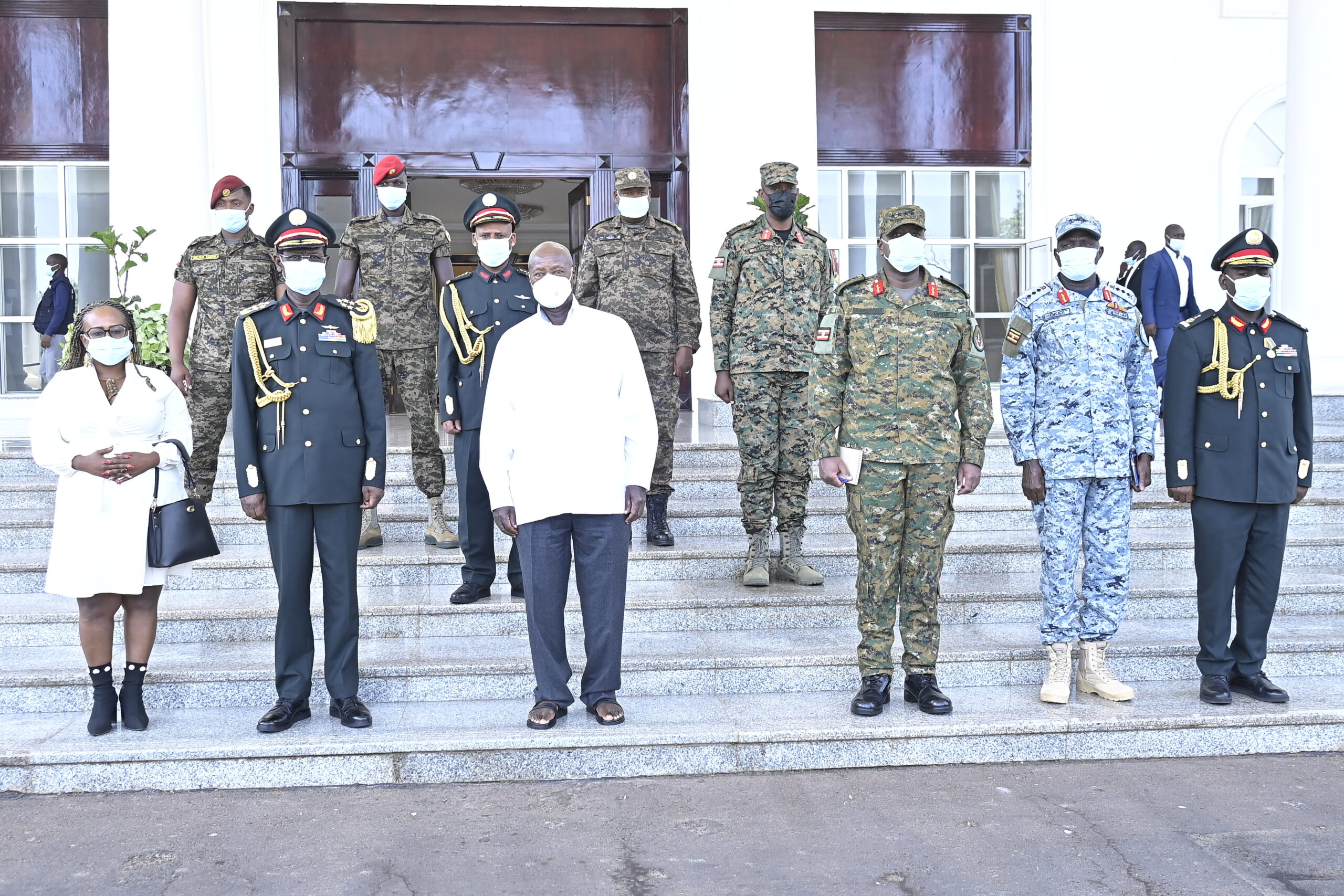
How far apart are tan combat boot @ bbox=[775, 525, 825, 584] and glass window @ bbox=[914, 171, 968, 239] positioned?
5347mm

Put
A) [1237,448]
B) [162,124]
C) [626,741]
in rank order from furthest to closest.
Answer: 1. [162,124]
2. [1237,448]
3. [626,741]

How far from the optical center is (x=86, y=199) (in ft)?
33.3

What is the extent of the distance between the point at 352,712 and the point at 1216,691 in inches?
141

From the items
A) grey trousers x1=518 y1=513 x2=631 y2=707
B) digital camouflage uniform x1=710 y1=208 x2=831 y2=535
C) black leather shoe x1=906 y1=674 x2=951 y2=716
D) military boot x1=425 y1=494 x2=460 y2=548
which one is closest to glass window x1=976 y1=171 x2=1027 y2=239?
digital camouflage uniform x1=710 y1=208 x2=831 y2=535

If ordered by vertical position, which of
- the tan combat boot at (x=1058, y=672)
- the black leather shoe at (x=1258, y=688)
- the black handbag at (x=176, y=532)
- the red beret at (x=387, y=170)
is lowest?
the black leather shoe at (x=1258, y=688)

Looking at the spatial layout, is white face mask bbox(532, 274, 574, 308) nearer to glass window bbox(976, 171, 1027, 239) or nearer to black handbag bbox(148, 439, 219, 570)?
black handbag bbox(148, 439, 219, 570)

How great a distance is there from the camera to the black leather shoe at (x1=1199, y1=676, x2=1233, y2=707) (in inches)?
197

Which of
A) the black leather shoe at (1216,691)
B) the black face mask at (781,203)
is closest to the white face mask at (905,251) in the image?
the black face mask at (781,203)

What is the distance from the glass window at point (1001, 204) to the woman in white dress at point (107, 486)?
8.00 metres

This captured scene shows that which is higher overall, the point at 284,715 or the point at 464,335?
the point at 464,335

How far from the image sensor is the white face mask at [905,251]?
481cm

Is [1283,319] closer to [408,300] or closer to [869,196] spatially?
[408,300]

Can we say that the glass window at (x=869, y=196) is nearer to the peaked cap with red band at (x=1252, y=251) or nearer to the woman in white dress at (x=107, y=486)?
the peaked cap with red band at (x=1252, y=251)

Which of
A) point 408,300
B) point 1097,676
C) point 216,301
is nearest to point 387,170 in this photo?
point 408,300
